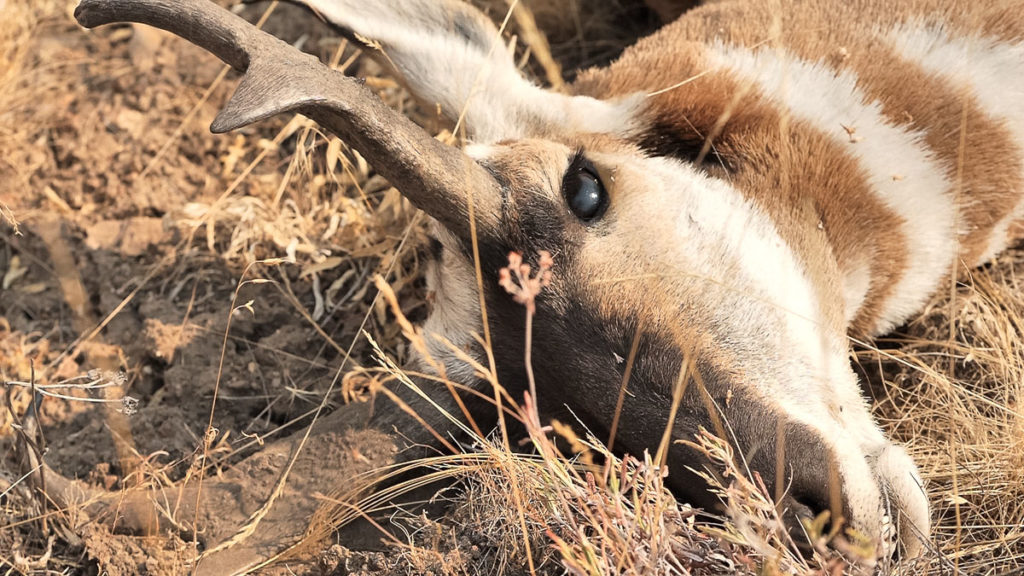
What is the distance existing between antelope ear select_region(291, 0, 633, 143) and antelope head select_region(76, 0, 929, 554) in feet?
0.17

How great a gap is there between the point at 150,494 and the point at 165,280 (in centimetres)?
119

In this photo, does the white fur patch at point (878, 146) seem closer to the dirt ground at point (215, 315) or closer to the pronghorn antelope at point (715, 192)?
the pronghorn antelope at point (715, 192)

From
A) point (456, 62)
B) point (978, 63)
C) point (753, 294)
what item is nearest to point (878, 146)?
point (978, 63)

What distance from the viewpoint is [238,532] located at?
8.40 feet

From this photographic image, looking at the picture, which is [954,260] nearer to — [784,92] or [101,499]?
[784,92]

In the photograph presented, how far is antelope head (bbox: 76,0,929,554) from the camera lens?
2227mm

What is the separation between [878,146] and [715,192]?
49 centimetres

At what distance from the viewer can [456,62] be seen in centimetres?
299

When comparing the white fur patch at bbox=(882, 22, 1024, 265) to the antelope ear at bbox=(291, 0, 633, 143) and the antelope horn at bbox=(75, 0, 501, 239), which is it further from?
the antelope horn at bbox=(75, 0, 501, 239)

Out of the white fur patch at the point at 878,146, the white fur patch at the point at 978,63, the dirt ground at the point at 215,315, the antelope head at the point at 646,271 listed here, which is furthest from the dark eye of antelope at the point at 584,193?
the white fur patch at the point at 978,63

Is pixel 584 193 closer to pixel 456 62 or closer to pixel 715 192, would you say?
pixel 715 192

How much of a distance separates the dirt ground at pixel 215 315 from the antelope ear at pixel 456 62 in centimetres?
32

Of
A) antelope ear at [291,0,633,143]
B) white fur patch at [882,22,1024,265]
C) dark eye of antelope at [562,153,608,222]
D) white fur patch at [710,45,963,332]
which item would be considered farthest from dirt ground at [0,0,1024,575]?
dark eye of antelope at [562,153,608,222]

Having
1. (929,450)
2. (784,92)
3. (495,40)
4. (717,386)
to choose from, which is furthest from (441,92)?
(929,450)
